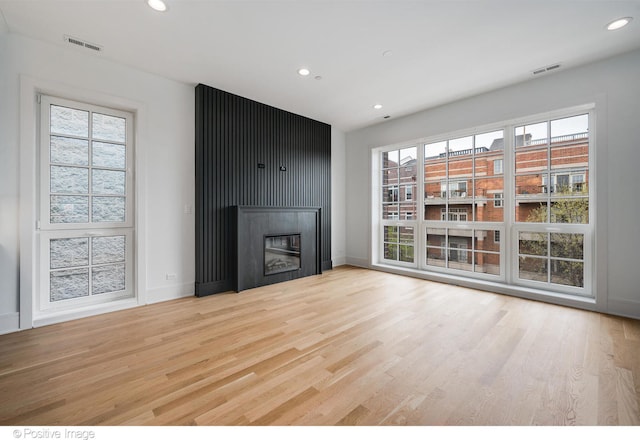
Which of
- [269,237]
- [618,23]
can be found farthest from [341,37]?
[269,237]

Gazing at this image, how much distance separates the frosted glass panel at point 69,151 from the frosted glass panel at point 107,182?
0.54 feet

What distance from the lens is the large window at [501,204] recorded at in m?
3.19

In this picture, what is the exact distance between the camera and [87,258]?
295 cm

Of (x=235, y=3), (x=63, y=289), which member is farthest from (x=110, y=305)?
(x=235, y=3)

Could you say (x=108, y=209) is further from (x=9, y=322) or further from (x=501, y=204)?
(x=501, y=204)

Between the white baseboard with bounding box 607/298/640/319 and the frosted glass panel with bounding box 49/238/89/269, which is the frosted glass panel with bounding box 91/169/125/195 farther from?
the white baseboard with bounding box 607/298/640/319

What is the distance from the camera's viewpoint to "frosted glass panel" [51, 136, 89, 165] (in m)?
2.78

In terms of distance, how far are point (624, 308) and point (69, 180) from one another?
5.94 meters

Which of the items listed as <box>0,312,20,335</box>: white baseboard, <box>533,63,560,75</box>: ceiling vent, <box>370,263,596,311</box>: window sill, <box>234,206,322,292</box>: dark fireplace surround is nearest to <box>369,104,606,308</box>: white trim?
<box>370,263,596,311</box>: window sill

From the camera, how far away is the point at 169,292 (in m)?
3.35

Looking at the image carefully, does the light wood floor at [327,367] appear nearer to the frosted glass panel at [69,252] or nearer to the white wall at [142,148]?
the white wall at [142,148]

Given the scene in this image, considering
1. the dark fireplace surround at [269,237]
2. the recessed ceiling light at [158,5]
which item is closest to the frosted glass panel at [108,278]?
the dark fireplace surround at [269,237]

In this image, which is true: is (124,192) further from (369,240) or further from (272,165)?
(369,240)

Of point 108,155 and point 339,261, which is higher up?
point 108,155
